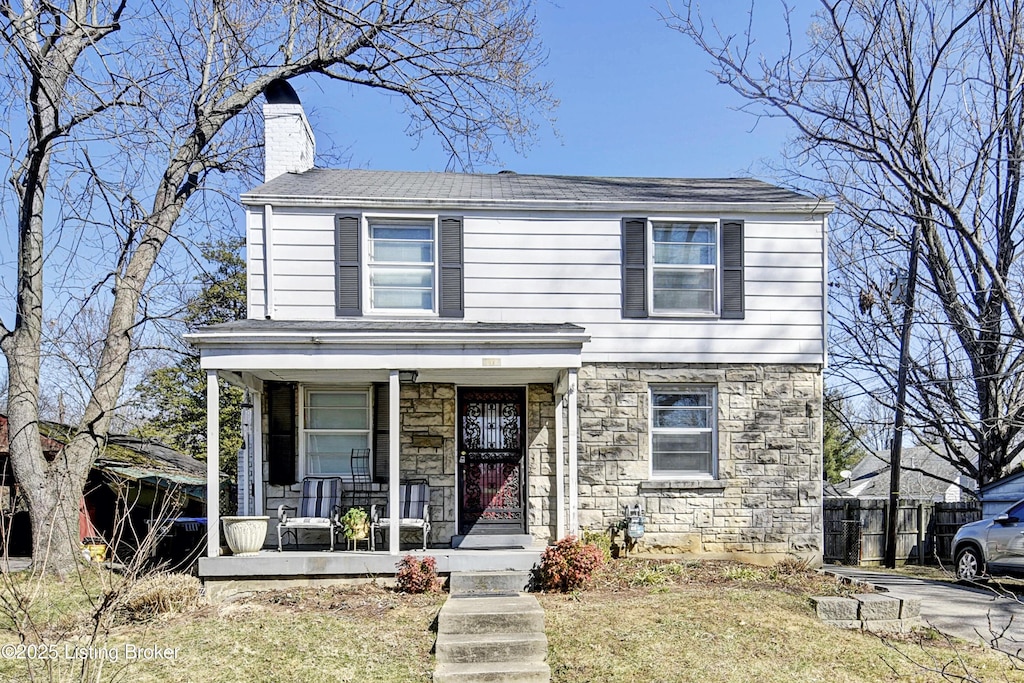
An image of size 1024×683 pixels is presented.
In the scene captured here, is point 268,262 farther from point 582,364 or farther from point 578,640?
point 578,640

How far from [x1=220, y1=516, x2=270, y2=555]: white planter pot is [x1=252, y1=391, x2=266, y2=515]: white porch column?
3.20 feet

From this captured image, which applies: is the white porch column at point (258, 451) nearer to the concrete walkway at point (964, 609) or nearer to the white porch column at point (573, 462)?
the white porch column at point (573, 462)

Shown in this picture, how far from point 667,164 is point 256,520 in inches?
353

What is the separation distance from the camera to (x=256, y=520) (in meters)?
9.06

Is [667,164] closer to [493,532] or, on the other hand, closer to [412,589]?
[493,532]

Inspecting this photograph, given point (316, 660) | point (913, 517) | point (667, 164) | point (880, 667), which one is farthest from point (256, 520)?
point (913, 517)

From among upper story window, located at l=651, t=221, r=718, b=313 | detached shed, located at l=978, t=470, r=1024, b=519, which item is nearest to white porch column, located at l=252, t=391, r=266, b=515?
upper story window, located at l=651, t=221, r=718, b=313

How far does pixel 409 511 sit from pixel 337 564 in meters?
1.28

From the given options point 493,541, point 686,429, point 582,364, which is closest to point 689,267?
point 582,364

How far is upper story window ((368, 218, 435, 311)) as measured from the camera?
10578mm

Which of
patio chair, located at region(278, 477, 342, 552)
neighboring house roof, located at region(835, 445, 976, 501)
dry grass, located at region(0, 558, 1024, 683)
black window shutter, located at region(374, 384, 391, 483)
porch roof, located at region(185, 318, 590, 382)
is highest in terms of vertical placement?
porch roof, located at region(185, 318, 590, 382)

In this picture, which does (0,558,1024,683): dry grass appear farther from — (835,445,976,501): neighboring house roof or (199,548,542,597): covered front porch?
(835,445,976,501): neighboring house roof

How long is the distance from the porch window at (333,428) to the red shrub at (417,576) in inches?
83.7

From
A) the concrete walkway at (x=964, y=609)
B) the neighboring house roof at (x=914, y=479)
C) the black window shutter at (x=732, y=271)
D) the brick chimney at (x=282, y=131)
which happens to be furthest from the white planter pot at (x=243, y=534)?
the neighboring house roof at (x=914, y=479)
